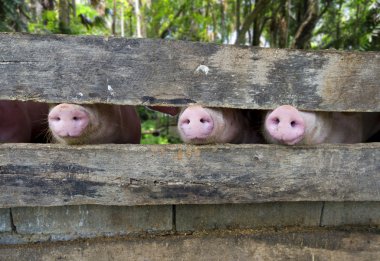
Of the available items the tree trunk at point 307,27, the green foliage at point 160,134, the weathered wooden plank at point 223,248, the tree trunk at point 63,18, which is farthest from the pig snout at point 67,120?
the tree trunk at point 63,18

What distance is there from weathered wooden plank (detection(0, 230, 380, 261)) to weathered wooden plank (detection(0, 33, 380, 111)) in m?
0.53

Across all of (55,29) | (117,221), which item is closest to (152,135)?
(55,29)

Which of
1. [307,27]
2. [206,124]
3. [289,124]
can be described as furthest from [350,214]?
[307,27]

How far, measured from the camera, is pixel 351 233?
1505 millimetres

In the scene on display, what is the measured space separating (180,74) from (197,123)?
18 cm

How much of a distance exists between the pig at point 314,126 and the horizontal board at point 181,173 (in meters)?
0.06

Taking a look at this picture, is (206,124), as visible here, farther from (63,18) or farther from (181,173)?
(63,18)

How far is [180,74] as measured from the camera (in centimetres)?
128

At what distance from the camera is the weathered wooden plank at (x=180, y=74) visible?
1247mm

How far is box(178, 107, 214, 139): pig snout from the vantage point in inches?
52.3

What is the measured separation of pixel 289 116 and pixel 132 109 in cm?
135

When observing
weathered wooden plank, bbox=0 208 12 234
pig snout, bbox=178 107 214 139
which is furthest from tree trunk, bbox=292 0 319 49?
weathered wooden plank, bbox=0 208 12 234

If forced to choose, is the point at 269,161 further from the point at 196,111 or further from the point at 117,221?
the point at 117,221

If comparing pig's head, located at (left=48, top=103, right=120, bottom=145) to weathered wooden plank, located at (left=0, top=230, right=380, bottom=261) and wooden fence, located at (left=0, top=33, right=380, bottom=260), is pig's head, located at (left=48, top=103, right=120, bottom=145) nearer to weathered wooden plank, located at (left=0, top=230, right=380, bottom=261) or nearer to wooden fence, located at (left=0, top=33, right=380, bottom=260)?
wooden fence, located at (left=0, top=33, right=380, bottom=260)
